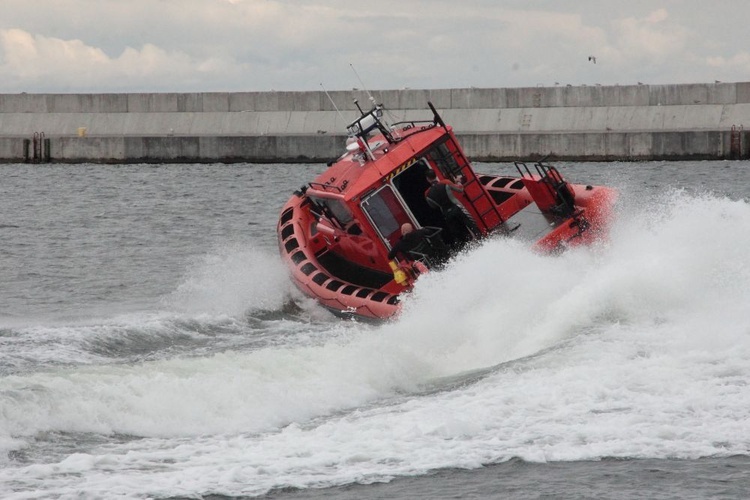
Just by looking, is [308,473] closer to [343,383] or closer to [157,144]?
[343,383]

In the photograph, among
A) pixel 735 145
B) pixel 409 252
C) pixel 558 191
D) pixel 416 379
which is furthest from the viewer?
pixel 735 145

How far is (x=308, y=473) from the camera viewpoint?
8156 mm

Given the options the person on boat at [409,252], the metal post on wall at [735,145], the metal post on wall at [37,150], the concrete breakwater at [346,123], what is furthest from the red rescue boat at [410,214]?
the metal post on wall at [37,150]

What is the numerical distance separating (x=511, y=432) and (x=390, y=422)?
3.09ft

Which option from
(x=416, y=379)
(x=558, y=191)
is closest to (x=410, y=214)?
(x=558, y=191)

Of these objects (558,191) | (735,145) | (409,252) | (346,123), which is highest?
(346,123)

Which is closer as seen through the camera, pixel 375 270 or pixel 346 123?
pixel 375 270

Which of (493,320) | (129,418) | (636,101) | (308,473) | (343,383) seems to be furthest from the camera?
(636,101)

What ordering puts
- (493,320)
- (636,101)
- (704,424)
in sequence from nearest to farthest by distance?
(704,424)
(493,320)
(636,101)

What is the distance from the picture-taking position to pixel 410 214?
14336 millimetres

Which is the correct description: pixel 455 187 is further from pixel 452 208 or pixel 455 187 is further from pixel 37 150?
pixel 37 150

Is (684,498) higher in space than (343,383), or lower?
lower

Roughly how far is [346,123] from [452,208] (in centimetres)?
2783

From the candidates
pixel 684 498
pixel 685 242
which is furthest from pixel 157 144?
pixel 684 498
